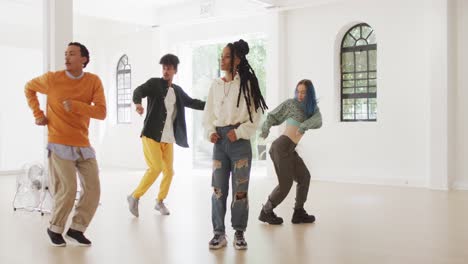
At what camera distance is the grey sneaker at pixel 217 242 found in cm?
413

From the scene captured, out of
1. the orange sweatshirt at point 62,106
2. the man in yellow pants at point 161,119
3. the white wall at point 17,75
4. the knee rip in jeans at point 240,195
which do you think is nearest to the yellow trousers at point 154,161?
the man in yellow pants at point 161,119

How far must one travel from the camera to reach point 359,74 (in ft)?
32.0

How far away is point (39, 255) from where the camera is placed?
13.1 ft

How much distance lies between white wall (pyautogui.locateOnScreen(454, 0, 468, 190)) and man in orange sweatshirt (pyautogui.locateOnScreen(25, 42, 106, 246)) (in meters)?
6.31

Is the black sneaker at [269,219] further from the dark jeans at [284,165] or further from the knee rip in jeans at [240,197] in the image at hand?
the knee rip in jeans at [240,197]

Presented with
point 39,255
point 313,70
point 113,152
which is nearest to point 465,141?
point 313,70

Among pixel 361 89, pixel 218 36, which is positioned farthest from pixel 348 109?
pixel 218 36

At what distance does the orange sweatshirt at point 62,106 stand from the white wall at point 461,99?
20.7ft

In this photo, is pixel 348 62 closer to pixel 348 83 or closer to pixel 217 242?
pixel 348 83

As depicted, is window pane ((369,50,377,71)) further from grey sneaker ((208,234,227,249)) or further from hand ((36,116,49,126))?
hand ((36,116,49,126))

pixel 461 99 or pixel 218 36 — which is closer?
pixel 461 99

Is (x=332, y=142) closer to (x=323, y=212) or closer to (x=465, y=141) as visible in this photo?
(x=465, y=141)

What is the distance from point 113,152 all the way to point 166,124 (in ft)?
28.6

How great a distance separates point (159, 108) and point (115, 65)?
30.0 feet
